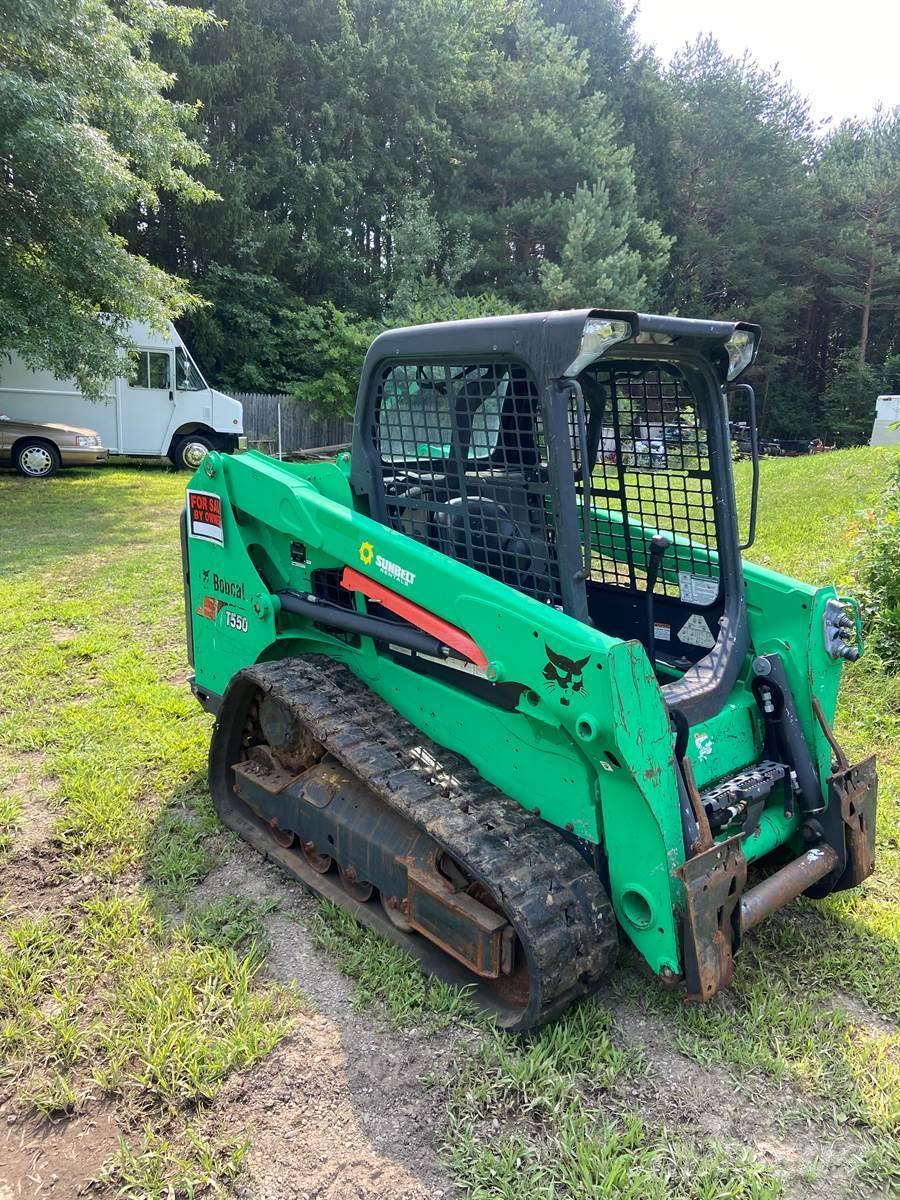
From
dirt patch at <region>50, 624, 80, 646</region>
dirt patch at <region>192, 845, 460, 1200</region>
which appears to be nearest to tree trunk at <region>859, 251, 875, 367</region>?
dirt patch at <region>50, 624, 80, 646</region>

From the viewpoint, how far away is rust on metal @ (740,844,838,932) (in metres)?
2.55

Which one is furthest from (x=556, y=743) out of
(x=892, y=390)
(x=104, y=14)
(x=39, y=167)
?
(x=892, y=390)

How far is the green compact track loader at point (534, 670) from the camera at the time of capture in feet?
7.97

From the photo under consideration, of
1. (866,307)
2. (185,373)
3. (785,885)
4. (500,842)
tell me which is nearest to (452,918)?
(500,842)

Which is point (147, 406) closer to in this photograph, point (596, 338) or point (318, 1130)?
point (596, 338)

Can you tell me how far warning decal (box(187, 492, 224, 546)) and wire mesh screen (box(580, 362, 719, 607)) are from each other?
1.61 m

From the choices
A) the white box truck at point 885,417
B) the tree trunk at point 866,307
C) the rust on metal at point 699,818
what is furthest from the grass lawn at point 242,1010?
the tree trunk at point 866,307

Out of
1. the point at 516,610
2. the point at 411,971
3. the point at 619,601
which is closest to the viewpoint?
the point at 516,610

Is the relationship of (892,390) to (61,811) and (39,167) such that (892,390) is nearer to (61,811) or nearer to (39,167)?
(39,167)

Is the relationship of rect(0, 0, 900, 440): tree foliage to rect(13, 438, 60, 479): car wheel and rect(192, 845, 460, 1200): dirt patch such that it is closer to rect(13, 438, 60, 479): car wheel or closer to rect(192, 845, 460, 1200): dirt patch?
rect(13, 438, 60, 479): car wheel

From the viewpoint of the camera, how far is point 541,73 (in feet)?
89.7

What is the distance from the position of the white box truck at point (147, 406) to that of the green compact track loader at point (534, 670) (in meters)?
14.3

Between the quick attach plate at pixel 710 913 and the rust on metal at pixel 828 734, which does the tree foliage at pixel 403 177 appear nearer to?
the rust on metal at pixel 828 734

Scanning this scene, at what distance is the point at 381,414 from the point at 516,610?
3.62ft
